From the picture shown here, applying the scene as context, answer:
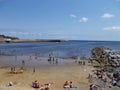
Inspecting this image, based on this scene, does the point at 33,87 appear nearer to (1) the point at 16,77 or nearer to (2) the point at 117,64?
(1) the point at 16,77

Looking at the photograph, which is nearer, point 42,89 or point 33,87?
point 42,89

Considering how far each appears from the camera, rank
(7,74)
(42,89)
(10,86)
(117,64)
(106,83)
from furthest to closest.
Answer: (117,64)
(7,74)
(106,83)
(10,86)
(42,89)

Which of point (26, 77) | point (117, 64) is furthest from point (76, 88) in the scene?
point (117, 64)

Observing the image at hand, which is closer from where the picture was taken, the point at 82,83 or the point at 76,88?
the point at 76,88

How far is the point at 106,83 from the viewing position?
26969mm

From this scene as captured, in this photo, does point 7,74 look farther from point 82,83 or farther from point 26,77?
point 82,83

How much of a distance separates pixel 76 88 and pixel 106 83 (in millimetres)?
4241

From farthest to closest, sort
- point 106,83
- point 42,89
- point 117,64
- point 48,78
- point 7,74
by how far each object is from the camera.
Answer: point 117,64
point 7,74
point 48,78
point 106,83
point 42,89

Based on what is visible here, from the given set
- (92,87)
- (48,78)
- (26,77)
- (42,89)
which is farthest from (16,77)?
(92,87)

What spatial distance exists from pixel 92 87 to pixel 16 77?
1126 cm

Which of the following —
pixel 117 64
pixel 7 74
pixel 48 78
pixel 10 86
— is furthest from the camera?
pixel 117 64

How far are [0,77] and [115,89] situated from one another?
14.9 meters

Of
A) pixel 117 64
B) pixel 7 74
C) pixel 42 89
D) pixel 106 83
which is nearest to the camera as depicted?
pixel 42 89

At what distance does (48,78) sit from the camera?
30.1 m
